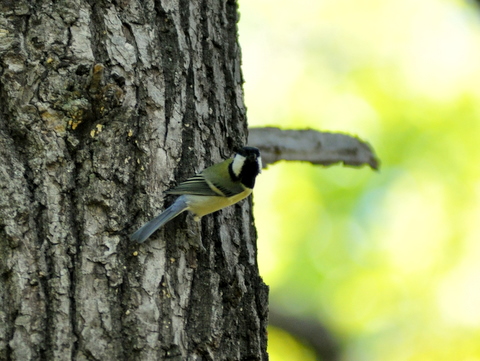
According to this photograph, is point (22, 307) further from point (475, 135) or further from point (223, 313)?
point (475, 135)

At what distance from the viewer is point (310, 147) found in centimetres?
411

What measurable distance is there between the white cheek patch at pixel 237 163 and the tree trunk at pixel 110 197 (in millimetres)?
129

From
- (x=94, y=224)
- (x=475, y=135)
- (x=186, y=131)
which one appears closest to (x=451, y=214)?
(x=475, y=135)

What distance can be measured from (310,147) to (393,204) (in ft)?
14.0

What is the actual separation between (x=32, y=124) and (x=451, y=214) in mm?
6874

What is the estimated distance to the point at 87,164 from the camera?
2477mm

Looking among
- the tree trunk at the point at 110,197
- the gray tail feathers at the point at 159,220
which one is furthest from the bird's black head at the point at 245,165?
the gray tail feathers at the point at 159,220

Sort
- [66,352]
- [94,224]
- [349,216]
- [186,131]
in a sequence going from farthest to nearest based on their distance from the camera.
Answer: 1. [349,216]
2. [186,131]
3. [94,224]
4. [66,352]

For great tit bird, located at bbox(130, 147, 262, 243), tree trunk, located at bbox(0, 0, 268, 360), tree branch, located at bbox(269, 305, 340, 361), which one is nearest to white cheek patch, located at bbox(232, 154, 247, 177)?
great tit bird, located at bbox(130, 147, 262, 243)

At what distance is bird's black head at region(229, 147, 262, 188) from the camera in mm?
3102

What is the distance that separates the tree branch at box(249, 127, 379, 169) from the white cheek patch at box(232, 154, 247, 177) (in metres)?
0.69

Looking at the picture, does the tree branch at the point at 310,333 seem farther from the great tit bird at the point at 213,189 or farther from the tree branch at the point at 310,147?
the great tit bird at the point at 213,189

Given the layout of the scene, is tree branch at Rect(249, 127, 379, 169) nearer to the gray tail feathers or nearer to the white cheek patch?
the white cheek patch

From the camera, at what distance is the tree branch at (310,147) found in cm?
395
